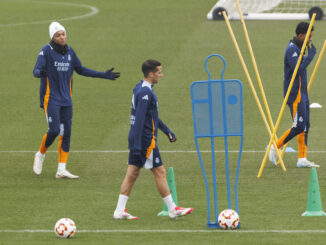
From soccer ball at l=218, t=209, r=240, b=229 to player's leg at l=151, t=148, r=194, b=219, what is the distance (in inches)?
Answer: 31.0

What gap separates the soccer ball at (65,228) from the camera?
1143 cm

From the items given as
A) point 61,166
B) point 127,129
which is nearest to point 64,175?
point 61,166

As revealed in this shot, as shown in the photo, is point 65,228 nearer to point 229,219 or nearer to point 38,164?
point 229,219

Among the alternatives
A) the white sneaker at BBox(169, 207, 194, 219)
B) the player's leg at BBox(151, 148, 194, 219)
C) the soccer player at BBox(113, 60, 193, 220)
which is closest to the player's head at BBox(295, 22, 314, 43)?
the soccer player at BBox(113, 60, 193, 220)

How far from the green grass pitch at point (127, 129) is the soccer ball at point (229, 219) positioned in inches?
7.3

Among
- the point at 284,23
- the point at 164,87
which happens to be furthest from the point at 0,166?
the point at 284,23

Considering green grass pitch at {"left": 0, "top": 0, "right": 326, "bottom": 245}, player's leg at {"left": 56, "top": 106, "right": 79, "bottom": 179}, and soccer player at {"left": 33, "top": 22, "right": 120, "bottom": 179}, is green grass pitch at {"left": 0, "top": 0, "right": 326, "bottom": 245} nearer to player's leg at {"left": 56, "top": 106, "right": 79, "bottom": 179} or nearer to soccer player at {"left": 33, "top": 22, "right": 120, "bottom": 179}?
player's leg at {"left": 56, "top": 106, "right": 79, "bottom": 179}

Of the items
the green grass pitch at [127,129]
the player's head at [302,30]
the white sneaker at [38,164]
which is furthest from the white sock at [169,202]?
the player's head at [302,30]

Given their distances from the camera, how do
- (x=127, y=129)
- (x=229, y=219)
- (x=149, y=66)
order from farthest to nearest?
(x=127, y=129) < (x=149, y=66) < (x=229, y=219)

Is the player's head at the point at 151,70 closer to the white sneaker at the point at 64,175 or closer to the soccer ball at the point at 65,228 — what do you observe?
the soccer ball at the point at 65,228

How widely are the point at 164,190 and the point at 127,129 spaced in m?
7.68

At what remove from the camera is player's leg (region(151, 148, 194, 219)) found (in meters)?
12.4

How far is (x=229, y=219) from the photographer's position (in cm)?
1174

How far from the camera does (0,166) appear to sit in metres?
16.4
